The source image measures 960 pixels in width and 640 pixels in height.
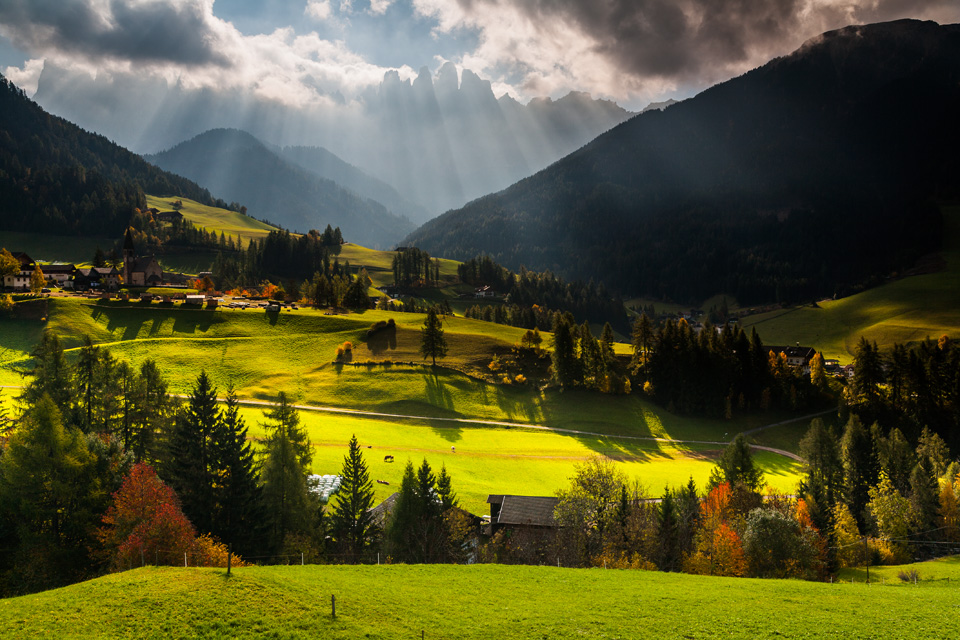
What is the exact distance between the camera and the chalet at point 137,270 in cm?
14838

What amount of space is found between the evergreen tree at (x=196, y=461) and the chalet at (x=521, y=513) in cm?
2393

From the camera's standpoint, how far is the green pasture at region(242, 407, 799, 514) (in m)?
58.9

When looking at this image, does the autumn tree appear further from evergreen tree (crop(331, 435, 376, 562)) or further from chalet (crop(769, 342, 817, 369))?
chalet (crop(769, 342, 817, 369))

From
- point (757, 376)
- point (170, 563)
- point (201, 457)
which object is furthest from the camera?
point (757, 376)

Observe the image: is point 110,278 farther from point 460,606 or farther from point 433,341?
point 460,606

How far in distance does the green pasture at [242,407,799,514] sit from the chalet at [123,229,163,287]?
98.2m

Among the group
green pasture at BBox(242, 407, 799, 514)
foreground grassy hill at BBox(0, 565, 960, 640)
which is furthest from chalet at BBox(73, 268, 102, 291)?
foreground grassy hill at BBox(0, 565, 960, 640)

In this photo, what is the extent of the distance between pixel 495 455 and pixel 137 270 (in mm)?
134502

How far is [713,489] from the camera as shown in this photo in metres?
50.7

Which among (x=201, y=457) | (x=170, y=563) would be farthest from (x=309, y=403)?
(x=170, y=563)

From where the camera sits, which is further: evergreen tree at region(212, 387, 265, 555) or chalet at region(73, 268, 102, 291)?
chalet at region(73, 268, 102, 291)

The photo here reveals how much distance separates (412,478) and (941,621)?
1239 inches

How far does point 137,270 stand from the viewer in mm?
150250

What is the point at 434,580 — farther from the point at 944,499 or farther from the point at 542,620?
the point at 944,499
